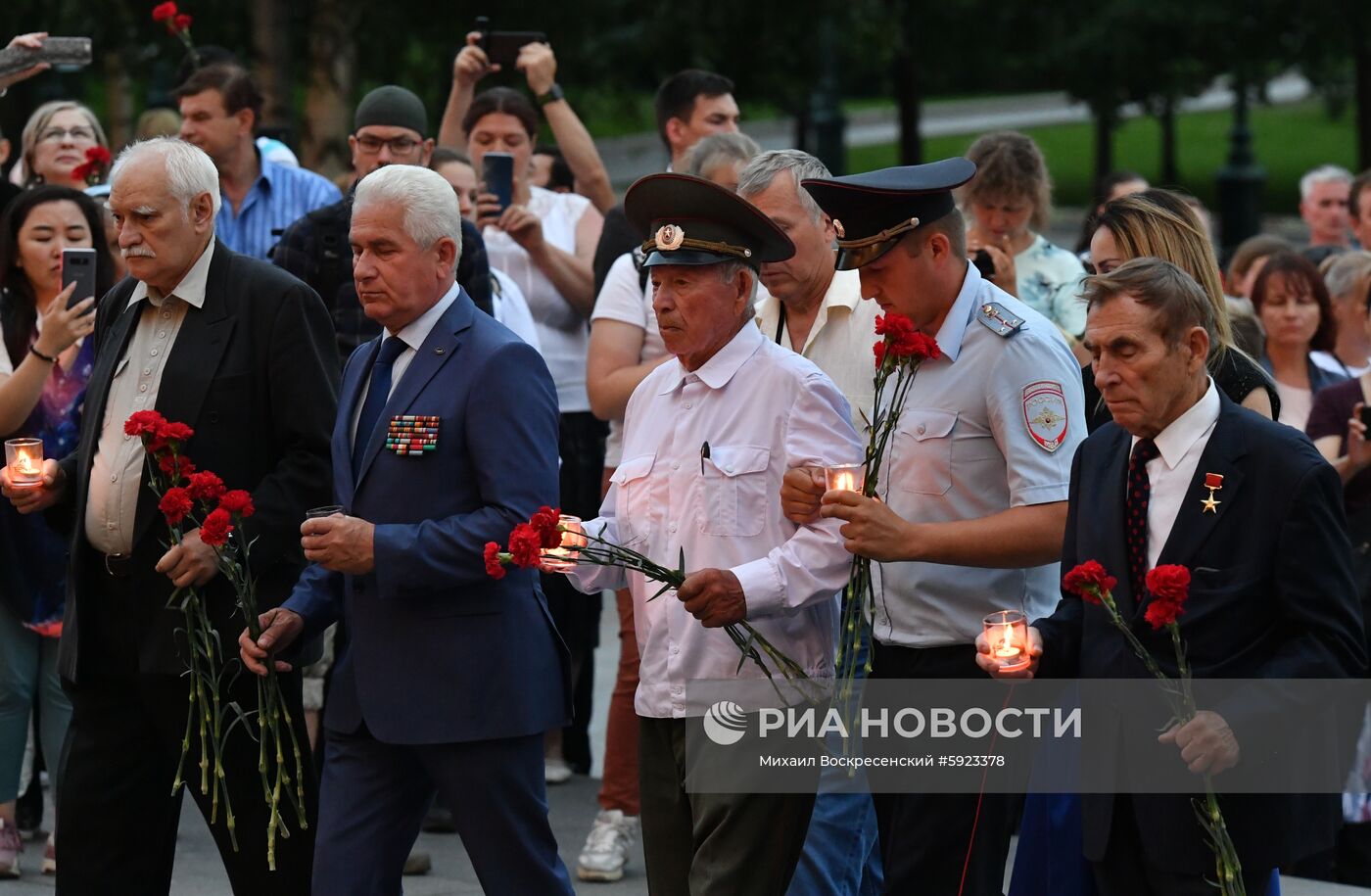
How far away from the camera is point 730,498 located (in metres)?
4.64

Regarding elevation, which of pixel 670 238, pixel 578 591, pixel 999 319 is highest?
pixel 670 238

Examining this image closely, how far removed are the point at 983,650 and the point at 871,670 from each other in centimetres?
83

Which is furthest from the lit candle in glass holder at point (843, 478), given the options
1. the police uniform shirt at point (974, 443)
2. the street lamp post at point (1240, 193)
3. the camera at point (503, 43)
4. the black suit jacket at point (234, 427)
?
the street lamp post at point (1240, 193)

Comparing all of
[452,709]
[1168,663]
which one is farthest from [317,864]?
[1168,663]

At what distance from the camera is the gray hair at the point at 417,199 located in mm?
4922

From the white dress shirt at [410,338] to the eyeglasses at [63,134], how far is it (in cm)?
410

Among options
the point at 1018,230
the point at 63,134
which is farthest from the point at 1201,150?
the point at 1018,230

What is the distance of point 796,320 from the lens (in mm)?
5594

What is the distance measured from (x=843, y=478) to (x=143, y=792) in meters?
2.19

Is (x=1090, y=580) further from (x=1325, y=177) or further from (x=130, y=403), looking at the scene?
(x=1325, y=177)

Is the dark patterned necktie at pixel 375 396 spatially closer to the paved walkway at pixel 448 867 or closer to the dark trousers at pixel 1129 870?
Result: the dark trousers at pixel 1129 870

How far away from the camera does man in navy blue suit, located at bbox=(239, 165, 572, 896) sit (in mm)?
4855

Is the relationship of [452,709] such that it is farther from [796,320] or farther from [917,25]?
[917,25]

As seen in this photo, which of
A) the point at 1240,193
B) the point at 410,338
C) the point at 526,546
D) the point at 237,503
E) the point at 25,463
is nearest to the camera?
the point at 526,546
